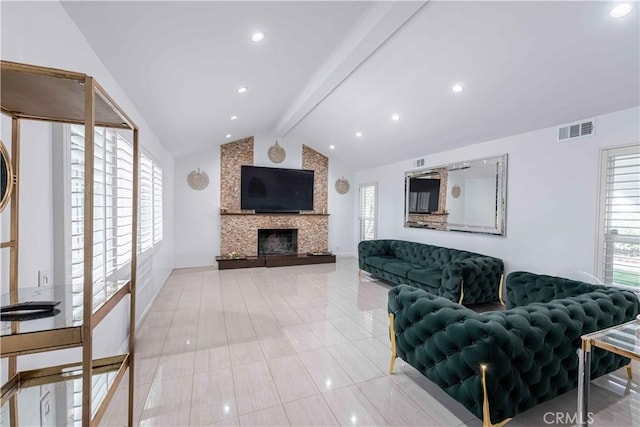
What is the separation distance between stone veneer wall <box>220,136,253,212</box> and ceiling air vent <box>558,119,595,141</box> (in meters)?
5.98

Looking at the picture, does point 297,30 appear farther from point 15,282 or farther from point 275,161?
point 275,161

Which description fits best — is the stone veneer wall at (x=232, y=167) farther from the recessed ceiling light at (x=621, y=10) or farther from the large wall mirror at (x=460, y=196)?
the recessed ceiling light at (x=621, y=10)

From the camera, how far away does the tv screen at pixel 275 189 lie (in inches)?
278

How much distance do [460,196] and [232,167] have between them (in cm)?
510

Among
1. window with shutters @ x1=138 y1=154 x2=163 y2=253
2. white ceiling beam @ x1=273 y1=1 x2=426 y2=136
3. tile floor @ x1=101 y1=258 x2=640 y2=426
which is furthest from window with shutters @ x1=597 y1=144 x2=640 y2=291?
window with shutters @ x1=138 y1=154 x2=163 y2=253

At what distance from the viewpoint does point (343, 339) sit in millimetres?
3139

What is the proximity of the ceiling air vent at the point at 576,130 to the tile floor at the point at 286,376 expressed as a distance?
2.45m

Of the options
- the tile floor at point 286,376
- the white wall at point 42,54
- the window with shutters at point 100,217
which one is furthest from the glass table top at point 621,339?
the white wall at point 42,54

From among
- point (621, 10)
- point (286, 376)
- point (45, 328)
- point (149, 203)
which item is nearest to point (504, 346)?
point (286, 376)

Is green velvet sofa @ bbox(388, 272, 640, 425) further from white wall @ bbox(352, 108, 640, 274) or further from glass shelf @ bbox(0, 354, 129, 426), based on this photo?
glass shelf @ bbox(0, 354, 129, 426)

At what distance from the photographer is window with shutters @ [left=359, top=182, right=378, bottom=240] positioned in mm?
7383

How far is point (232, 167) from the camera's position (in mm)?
6996

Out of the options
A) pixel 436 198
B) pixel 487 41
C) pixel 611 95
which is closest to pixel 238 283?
pixel 436 198

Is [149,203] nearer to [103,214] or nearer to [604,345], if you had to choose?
[103,214]
